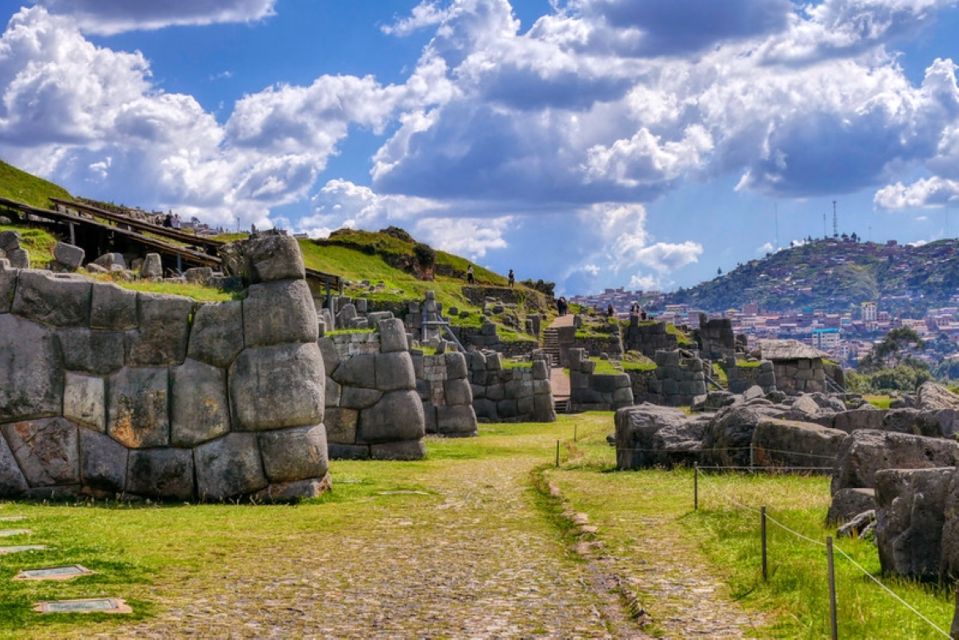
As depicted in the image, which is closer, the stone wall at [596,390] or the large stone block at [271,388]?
the large stone block at [271,388]

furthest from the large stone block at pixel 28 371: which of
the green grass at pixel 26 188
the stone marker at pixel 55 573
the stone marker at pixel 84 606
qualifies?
the green grass at pixel 26 188

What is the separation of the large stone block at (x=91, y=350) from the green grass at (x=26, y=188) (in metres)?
36.3

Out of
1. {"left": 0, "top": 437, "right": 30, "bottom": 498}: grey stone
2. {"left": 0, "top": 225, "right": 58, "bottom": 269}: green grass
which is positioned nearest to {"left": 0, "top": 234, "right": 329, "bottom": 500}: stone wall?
{"left": 0, "top": 437, "right": 30, "bottom": 498}: grey stone

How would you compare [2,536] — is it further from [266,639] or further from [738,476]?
[738,476]

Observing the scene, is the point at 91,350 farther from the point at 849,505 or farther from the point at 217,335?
the point at 849,505

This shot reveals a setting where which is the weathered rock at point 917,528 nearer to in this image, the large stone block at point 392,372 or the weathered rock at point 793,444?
the weathered rock at point 793,444

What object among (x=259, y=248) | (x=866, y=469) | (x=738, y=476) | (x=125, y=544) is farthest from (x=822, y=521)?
(x=259, y=248)

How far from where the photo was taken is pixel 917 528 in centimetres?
1140

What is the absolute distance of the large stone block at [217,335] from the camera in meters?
18.7

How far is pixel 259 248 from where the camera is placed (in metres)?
19.1

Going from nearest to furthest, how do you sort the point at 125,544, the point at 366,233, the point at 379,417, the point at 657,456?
the point at 125,544
the point at 657,456
the point at 379,417
the point at 366,233

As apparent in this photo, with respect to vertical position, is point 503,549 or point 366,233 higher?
point 366,233

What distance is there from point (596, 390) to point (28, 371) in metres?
37.1

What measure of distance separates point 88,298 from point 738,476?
11403 mm
